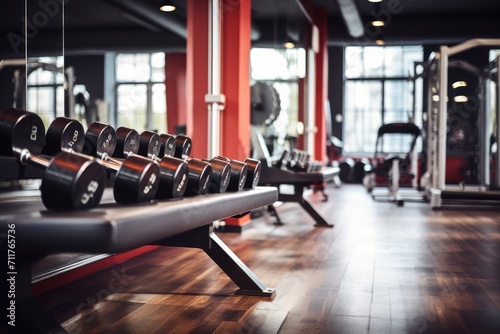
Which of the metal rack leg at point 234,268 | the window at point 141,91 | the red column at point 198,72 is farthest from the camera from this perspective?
the red column at point 198,72

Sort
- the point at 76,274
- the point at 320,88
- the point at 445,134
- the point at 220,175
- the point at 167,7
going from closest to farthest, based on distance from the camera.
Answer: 1. the point at 220,175
2. the point at 76,274
3. the point at 167,7
4. the point at 445,134
5. the point at 320,88

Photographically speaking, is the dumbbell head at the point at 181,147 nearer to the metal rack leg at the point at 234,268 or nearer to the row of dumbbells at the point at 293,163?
Answer: the metal rack leg at the point at 234,268

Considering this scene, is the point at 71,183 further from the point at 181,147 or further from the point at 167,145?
the point at 181,147

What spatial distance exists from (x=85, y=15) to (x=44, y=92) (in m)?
0.74

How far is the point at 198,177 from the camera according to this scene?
188cm

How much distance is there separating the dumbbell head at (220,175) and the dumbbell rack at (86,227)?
8 cm

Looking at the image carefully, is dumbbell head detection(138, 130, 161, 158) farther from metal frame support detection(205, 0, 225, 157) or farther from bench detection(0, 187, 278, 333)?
metal frame support detection(205, 0, 225, 157)

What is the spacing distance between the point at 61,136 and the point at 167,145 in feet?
2.26

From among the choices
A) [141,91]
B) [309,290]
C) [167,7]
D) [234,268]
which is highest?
[167,7]

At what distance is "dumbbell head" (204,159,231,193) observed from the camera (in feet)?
6.72

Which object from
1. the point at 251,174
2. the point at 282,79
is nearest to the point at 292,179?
the point at 251,174

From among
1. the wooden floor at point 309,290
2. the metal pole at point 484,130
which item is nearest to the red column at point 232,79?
the wooden floor at point 309,290

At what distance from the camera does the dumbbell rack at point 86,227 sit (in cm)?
118

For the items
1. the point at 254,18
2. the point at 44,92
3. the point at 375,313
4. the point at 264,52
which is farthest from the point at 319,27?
the point at 375,313
